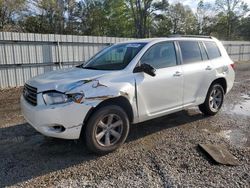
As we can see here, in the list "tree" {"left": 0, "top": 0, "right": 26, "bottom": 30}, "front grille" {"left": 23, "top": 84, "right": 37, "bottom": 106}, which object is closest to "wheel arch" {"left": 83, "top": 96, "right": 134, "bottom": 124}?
"front grille" {"left": 23, "top": 84, "right": 37, "bottom": 106}

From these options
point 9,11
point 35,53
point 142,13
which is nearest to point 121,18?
point 142,13

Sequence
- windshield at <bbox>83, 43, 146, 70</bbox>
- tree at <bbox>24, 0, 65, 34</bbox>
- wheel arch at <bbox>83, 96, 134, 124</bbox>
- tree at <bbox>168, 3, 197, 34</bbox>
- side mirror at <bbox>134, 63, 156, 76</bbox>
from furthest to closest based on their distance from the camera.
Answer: tree at <bbox>168, 3, 197, 34</bbox>, tree at <bbox>24, 0, 65, 34</bbox>, windshield at <bbox>83, 43, 146, 70</bbox>, side mirror at <bbox>134, 63, 156, 76</bbox>, wheel arch at <bbox>83, 96, 134, 124</bbox>

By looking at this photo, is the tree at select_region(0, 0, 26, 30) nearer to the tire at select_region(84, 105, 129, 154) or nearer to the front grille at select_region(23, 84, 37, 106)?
the front grille at select_region(23, 84, 37, 106)

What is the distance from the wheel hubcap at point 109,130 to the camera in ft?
12.7

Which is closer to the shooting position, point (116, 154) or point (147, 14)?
point (116, 154)

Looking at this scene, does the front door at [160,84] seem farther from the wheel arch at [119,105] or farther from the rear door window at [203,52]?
the rear door window at [203,52]

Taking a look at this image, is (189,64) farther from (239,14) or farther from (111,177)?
(239,14)

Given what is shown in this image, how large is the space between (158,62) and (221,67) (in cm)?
202

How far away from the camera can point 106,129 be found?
3.93m

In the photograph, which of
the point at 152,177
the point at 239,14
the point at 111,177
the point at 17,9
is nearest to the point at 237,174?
the point at 152,177

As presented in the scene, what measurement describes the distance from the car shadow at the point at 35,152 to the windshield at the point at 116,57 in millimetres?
1352

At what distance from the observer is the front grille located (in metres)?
3.74

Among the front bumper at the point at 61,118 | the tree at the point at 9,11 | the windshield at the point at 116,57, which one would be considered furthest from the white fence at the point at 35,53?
the tree at the point at 9,11

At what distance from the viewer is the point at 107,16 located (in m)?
44.6
